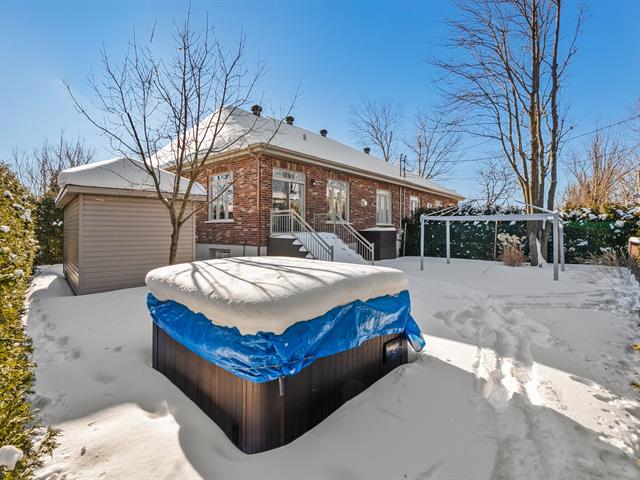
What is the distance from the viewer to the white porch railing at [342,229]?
1112 cm

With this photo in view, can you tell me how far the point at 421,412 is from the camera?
2566mm

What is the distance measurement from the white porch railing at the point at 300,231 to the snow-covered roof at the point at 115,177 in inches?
107

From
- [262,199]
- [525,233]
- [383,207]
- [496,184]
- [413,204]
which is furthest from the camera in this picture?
[496,184]

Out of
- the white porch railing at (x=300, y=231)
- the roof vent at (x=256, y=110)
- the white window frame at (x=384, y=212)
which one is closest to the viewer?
the white porch railing at (x=300, y=231)

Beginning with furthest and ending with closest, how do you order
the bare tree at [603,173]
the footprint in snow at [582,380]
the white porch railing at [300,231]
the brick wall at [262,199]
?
the bare tree at [603,173]
the brick wall at [262,199]
the white porch railing at [300,231]
the footprint in snow at [582,380]

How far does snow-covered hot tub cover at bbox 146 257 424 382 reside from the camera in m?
2.00

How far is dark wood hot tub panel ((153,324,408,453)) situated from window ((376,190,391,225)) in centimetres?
1177

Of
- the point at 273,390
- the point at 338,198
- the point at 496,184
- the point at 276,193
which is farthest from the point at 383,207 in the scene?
the point at 496,184

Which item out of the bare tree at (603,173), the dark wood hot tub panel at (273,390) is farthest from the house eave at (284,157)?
the bare tree at (603,173)

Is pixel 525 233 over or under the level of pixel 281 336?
over

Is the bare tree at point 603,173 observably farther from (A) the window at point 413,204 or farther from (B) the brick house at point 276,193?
(B) the brick house at point 276,193

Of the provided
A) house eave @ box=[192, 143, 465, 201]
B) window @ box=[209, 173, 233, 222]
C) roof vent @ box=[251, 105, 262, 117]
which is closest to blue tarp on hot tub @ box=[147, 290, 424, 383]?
house eave @ box=[192, 143, 465, 201]

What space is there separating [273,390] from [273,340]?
391mm

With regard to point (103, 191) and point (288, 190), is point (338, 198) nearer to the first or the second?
point (288, 190)
